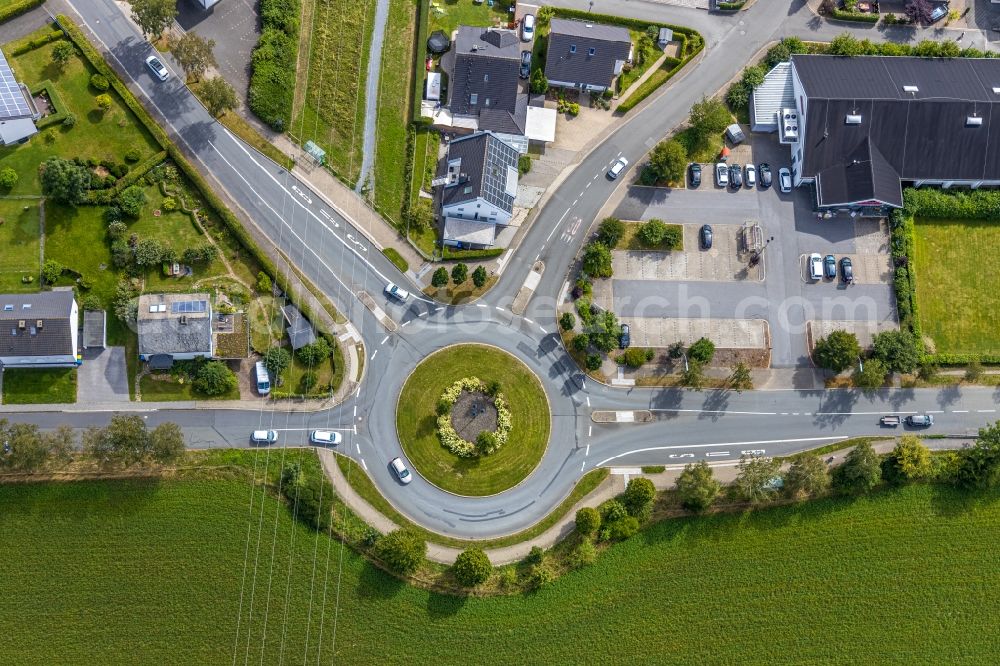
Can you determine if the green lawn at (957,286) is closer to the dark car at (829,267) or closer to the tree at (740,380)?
the dark car at (829,267)

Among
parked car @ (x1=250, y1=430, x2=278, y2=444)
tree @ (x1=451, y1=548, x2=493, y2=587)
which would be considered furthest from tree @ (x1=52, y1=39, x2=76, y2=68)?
tree @ (x1=451, y1=548, x2=493, y2=587)

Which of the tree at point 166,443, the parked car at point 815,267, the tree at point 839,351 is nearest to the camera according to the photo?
the tree at point 166,443

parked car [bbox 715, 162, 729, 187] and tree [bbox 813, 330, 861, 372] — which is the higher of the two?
parked car [bbox 715, 162, 729, 187]

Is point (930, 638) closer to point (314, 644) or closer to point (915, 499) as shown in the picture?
point (915, 499)

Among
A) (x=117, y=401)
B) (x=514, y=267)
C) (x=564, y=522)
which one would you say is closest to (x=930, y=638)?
(x=564, y=522)

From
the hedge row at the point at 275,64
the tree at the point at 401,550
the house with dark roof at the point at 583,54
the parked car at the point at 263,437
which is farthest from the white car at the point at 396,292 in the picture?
the house with dark roof at the point at 583,54

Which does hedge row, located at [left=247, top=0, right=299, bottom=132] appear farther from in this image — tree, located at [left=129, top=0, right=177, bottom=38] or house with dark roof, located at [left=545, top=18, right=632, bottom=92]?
house with dark roof, located at [left=545, top=18, right=632, bottom=92]
